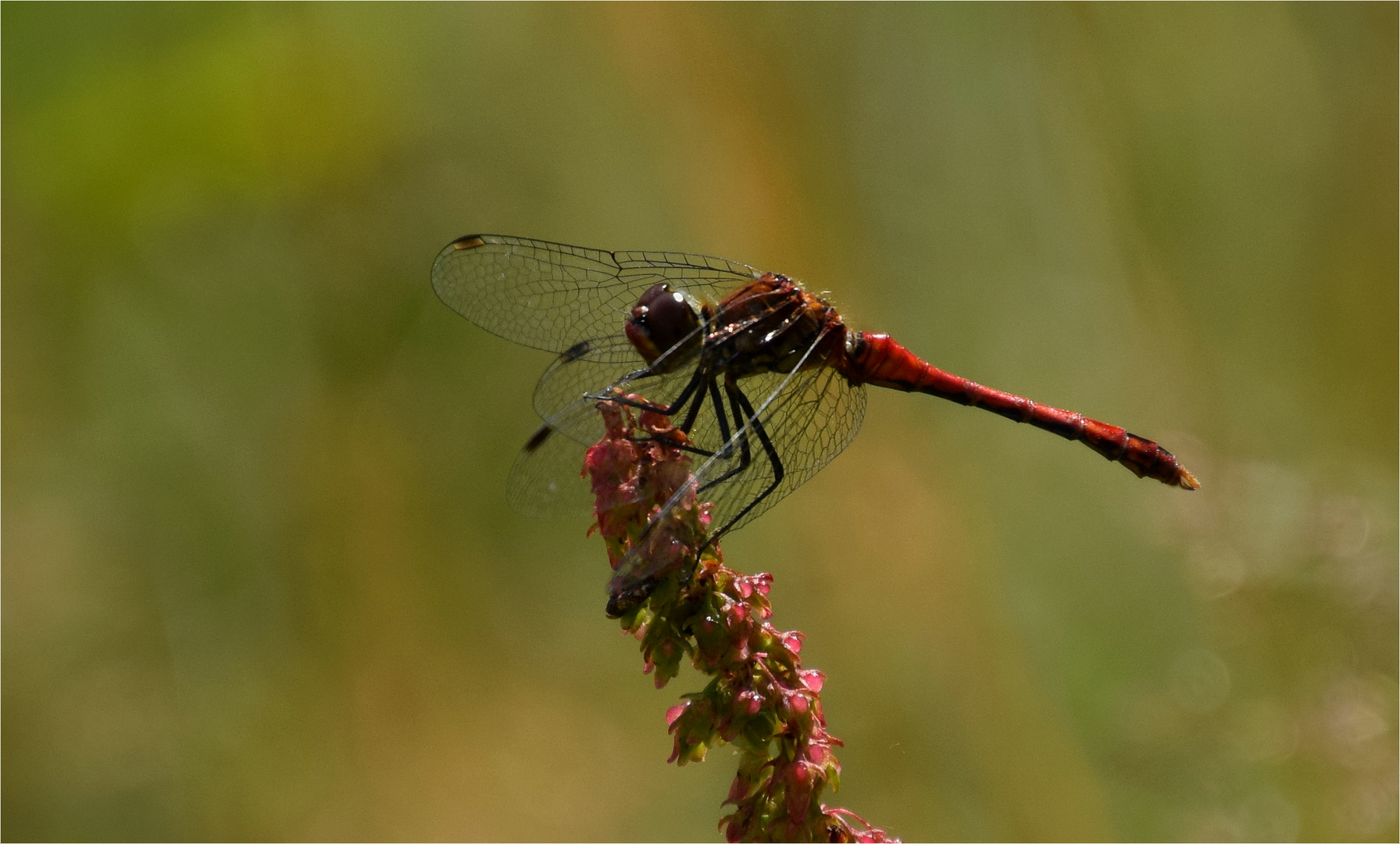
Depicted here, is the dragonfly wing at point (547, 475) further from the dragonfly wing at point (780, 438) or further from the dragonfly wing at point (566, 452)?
the dragonfly wing at point (780, 438)

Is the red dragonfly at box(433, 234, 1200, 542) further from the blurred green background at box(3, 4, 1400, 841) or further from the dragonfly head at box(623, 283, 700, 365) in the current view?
the blurred green background at box(3, 4, 1400, 841)

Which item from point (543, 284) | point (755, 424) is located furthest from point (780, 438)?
point (543, 284)

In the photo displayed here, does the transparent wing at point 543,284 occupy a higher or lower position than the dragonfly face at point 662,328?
higher

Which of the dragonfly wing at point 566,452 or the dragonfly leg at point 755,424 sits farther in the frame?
the dragonfly leg at point 755,424

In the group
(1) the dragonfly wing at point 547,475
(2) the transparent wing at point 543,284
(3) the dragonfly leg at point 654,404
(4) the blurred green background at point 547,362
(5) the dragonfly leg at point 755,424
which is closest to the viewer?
(3) the dragonfly leg at point 654,404

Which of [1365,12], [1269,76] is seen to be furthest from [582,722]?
[1365,12]

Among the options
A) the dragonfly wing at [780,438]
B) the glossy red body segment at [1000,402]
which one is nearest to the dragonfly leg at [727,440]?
the dragonfly wing at [780,438]

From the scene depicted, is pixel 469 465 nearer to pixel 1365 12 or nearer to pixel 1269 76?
pixel 1269 76

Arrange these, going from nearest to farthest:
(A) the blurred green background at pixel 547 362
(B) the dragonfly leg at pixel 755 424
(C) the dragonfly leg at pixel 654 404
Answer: (C) the dragonfly leg at pixel 654 404 < (B) the dragonfly leg at pixel 755 424 < (A) the blurred green background at pixel 547 362

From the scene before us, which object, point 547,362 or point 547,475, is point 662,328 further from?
point 547,362
